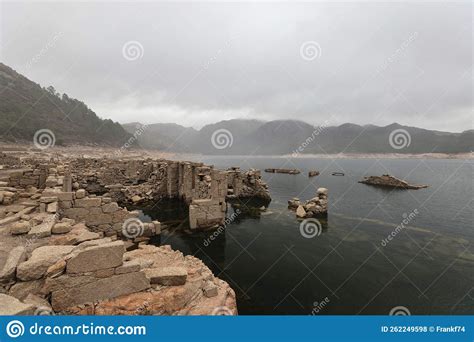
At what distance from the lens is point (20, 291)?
5555mm

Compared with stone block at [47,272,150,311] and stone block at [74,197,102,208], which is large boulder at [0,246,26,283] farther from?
stone block at [74,197,102,208]

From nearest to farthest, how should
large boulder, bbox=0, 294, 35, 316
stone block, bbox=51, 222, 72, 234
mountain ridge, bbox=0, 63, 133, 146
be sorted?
large boulder, bbox=0, 294, 35, 316 < stone block, bbox=51, 222, 72, 234 < mountain ridge, bbox=0, 63, 133, 146

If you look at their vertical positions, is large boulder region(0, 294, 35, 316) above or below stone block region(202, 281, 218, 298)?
above

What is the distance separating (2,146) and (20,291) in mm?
66137

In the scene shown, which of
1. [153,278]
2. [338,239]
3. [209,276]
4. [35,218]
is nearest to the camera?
[153,278]

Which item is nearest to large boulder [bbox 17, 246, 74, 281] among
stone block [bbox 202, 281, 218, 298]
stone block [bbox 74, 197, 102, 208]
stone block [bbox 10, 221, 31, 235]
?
stone block [bbox 10, 221, 31, 235]

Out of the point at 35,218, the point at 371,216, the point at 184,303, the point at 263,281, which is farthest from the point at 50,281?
the point at 371,216

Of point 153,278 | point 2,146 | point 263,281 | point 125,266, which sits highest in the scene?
point 2,146

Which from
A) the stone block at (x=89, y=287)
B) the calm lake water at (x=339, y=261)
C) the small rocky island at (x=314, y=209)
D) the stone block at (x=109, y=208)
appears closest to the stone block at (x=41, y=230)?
the stone block at (x=89, y=287)

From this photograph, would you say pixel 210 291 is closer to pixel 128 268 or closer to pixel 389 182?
pixel 128 268

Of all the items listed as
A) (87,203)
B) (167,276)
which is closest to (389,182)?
(87,203)

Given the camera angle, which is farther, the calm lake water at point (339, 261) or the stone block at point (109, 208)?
the stone block at point (109, 208)

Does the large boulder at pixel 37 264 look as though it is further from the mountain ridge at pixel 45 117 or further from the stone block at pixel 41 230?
the mountain ridge at pixel 45 117

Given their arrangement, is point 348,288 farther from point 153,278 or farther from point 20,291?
point 20,291
